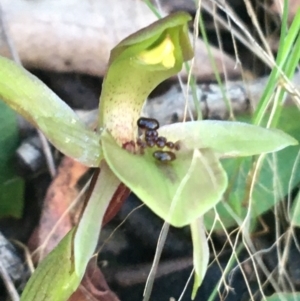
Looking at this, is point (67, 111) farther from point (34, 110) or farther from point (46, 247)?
point (46, 247)

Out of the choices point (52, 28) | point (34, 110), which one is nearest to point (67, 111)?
point (34, 110)

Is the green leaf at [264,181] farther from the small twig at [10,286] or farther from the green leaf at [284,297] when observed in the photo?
the small twig at [10,286]

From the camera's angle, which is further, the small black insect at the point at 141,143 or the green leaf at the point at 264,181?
the green leaf at the point at 264,181

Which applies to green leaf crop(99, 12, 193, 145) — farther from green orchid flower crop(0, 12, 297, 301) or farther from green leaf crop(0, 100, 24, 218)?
green leaf crop(0, 100, 24, 218)

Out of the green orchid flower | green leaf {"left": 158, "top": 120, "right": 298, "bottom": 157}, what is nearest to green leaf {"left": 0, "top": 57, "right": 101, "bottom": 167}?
the green orchid flower

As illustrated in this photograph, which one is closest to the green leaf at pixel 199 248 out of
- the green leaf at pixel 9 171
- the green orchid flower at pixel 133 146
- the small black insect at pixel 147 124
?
the green orchid flower at pixel 133 146

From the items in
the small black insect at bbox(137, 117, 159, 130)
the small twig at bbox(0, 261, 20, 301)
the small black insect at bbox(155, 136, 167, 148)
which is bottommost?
the small twig at bbox(0, 261, 20, 301)
